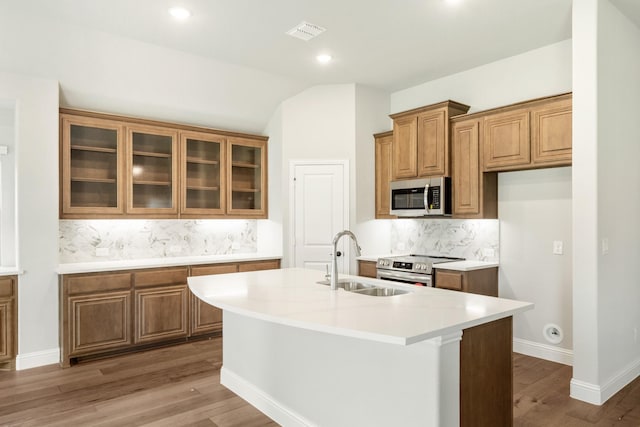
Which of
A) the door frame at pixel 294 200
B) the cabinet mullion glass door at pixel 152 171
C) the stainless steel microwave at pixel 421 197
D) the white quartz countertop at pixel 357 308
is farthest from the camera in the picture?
the door frame at pixel 294 200

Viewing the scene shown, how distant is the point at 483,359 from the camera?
2.16 m

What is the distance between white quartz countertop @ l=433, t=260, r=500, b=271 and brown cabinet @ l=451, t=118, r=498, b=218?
48 centimetres

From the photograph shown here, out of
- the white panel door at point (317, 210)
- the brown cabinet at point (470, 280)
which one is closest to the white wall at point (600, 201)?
the brown cabinet at point (470, 280)

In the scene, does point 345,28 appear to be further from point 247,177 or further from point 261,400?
point 261,400

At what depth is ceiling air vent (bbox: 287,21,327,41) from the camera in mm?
3592

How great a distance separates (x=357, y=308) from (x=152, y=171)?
3.41 meters

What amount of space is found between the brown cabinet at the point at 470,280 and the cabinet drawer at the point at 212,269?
2.23 meters

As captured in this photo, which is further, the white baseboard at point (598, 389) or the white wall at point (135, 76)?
the white wall at point (135, 76)

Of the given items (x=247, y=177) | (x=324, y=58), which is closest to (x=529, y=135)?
(x=324, y=58)

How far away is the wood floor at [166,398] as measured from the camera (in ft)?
9.34

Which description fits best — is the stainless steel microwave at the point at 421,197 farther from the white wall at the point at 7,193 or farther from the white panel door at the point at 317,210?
the white wall at the point at 7,193

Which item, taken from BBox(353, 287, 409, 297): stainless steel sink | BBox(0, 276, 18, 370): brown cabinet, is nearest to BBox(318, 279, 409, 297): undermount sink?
BBox(353, 287, 409, 297): stainless steel sink

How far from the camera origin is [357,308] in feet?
7.11

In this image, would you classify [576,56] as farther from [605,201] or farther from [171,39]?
[171,39]
